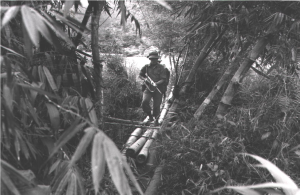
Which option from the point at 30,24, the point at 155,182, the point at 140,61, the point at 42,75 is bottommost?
the point at 155,182

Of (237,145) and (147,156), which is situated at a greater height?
(237,145)

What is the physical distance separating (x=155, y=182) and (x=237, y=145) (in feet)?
2.68

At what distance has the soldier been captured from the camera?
5242 millimetres

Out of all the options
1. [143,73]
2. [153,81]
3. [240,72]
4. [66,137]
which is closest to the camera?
[66,137]

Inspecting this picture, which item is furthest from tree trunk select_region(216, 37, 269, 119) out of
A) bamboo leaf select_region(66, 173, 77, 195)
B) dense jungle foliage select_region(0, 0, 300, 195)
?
bamboo leaf select_region(66, 173, 77, 195)

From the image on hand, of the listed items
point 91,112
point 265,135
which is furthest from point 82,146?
point 265,135

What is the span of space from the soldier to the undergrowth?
1.92 metres

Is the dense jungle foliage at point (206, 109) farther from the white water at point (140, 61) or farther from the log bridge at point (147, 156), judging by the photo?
the white water at point (140, 61)

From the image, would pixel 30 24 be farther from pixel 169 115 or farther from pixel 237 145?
pixel 169 115

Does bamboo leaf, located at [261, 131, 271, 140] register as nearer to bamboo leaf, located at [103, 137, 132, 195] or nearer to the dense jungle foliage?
the dense jungle foliage

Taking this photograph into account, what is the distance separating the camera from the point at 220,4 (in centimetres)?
335

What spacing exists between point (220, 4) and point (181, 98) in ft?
4.46

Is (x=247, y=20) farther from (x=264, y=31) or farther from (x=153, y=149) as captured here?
(x=153, y=149)

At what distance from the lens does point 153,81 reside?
5.34 meters
